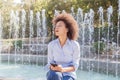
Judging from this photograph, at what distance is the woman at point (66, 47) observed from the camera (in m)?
2.67

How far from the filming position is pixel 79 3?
59.8ft

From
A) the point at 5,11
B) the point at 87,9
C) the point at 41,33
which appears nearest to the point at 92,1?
the point at 87,9

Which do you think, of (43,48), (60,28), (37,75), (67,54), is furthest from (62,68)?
(43,48)

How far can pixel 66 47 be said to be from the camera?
8.90 ft

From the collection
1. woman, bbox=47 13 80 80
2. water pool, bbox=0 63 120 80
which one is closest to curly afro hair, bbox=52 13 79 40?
woman, bbox=47 13 80 80

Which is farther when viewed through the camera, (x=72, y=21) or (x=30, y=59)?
(x=30, y=59)

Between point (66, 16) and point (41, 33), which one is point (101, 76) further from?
point (41, 33)

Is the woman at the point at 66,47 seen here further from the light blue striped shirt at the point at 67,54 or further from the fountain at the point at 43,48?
the fountain at the point at 43,48

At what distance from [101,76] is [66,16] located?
5980mm

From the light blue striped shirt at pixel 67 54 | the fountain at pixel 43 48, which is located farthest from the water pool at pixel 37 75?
the light blue striped shirt at pixel 67 54

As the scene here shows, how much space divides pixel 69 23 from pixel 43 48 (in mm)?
12057

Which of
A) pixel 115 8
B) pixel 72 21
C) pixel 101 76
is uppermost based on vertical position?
pixel 115 8

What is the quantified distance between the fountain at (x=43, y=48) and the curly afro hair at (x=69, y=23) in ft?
12.6

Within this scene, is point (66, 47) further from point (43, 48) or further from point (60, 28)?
point (43, 48)
